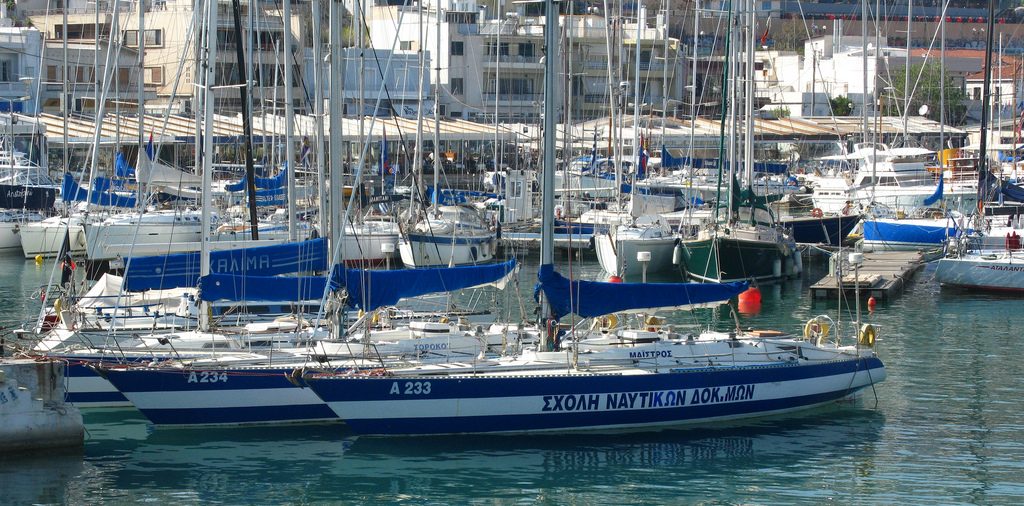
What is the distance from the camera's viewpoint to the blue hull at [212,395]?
26531 mm

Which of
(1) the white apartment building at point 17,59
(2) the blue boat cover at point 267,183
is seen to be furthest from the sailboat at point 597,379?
(1) the white apartment building at point 17,59

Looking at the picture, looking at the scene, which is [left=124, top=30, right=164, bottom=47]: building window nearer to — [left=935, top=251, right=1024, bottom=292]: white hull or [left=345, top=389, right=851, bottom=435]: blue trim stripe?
[left=935, top=251, right=1024, bottom=292]: white hull

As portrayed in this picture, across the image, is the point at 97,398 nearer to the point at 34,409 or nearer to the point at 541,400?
the point at 34,409

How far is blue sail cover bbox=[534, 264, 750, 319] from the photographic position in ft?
90.1

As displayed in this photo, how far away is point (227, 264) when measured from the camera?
31922mm

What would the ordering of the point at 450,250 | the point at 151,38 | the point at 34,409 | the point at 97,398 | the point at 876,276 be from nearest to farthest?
1. the point at 34,409
2. the point at 97,398
3. the point at 876,276
4. the point at 450,250
5. the point at 151,38

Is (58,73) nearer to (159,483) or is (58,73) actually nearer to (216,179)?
(216,179)

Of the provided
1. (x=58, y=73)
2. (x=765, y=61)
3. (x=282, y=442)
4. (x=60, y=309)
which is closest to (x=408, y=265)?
(x=60, y=309)

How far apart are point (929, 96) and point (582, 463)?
93.4m

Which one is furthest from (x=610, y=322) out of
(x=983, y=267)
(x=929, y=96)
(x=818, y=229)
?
(x=929, y=96)

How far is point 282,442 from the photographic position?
2684cm

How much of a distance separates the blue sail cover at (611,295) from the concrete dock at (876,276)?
15.3 metres

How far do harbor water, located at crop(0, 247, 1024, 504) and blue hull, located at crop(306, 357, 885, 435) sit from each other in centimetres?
35

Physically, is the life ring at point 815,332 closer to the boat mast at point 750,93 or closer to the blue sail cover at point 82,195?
the boat mast at point 750,93
